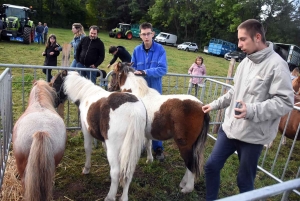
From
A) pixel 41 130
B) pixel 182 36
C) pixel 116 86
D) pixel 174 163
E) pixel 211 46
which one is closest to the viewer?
pixel 41 130

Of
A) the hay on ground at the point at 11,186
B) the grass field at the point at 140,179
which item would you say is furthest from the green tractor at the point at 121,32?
the hay on ground at the point at 11,186

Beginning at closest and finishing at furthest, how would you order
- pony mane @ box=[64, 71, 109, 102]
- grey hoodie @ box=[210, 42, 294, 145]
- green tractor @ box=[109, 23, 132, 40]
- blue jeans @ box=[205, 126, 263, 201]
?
1. grey hoodie @ box=[210, 42, 294, 145]
2. blue jeans @ box=[205, 126, 263, 201]
3. pony mane @ box=[64, 71, 109, 102]
4. green tractor @ box=[109, 23, 132, 40]

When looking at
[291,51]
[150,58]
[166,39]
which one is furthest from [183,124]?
[166,39]

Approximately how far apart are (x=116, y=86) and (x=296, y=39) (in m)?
35.7

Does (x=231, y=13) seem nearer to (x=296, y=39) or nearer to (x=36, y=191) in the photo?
(x=296, y=39)

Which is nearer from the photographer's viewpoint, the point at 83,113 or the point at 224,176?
the point at 83,113

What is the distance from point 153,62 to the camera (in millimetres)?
3812

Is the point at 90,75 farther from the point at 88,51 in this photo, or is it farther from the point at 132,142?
the point at 132,142

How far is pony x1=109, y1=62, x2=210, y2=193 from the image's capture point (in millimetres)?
3119

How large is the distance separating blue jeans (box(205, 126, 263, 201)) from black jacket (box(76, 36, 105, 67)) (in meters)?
3.76

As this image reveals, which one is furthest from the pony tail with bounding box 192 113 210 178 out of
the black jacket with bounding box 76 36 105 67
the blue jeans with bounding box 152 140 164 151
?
the black jacket with bounding box 76 36 105 67

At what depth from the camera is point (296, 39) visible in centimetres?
3222

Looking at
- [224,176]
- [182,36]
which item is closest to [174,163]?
[224,176]

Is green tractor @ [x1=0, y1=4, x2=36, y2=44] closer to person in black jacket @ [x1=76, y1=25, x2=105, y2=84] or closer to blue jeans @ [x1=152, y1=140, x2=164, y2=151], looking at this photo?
person in black jacket @ [x1=76, y1=25, x2=105, y2=84]
